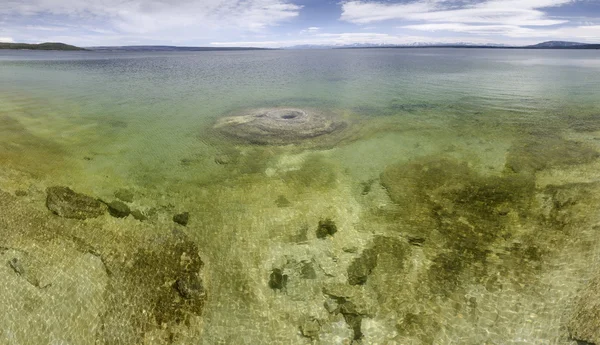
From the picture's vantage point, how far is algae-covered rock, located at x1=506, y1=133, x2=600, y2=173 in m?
20.1

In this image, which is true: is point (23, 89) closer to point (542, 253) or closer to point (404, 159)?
point (404, 159)

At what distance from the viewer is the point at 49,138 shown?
24859 mm

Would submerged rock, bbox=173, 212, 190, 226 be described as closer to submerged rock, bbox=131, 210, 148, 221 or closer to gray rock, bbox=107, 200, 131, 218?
submerged rock, bbox=131, 210, 148, 221

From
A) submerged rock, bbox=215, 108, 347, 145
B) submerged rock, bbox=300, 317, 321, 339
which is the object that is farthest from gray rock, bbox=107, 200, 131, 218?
submerged rock, bbox=215, 108, 347, 145

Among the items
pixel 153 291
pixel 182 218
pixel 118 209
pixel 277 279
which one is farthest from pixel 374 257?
pixel 118 209

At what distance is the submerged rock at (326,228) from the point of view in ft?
48.2

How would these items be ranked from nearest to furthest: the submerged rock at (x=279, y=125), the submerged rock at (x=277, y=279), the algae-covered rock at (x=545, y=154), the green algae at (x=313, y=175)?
the submerged rock at (x=277, y=279) < the green algae at (x=313, y=175) < the algae-covered rock at (x=545, y=154) < the submerged rock at (x=279, y=125)

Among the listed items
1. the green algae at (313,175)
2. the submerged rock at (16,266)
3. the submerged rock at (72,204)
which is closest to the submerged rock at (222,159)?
the green algae at (313,175)

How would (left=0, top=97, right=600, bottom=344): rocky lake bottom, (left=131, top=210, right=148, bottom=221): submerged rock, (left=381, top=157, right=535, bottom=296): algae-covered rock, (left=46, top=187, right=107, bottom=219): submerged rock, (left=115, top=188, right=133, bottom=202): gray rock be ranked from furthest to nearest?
1. (left=115, top=188, right=133, bottom=202): gray rock
2. (left=46, top=187, right=107, bottom=219): submerged rock
3. (left=131, top=210, right=148, bottom=221): submerged rock
4. (left=381, top=157, right=535, bottom=296): algae-covered rock
5. (left=0, top=97, right=600, bottom=344): rocky lake bottom

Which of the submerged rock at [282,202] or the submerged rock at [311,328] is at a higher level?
the submerged rock at [282,202]

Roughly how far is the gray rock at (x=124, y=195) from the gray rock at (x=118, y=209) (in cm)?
37

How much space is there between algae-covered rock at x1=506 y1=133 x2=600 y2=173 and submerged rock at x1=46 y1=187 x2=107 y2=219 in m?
23.7

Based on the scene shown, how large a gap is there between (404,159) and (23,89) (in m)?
54.6

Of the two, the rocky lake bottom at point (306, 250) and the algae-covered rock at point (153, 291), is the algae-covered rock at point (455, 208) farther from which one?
the algae-covered rock at point (153, 291)
